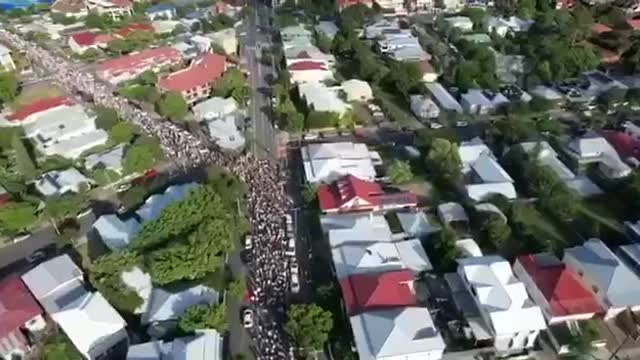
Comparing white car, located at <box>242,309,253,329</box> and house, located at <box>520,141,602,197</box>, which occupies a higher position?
house, located at <box>520,141,602,197</box>

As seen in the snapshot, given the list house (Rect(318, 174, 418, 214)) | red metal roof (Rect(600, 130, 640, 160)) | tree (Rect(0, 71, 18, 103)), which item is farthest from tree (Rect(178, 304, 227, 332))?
tree (Rect(0, 71, 18, 103))

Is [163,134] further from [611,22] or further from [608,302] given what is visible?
[611,22]

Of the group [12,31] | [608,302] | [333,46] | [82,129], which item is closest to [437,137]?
[608,302]

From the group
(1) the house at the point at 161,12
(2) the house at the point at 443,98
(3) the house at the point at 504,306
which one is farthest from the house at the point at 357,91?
(1) the house at the point at 161,12

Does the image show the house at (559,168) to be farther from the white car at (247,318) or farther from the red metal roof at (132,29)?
the red metal roof at (132,29)

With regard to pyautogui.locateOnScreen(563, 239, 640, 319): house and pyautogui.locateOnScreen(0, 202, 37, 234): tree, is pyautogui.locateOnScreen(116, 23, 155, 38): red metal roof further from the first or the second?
pyautogui.locateOnScreen(563, 239, 640, 319): house
